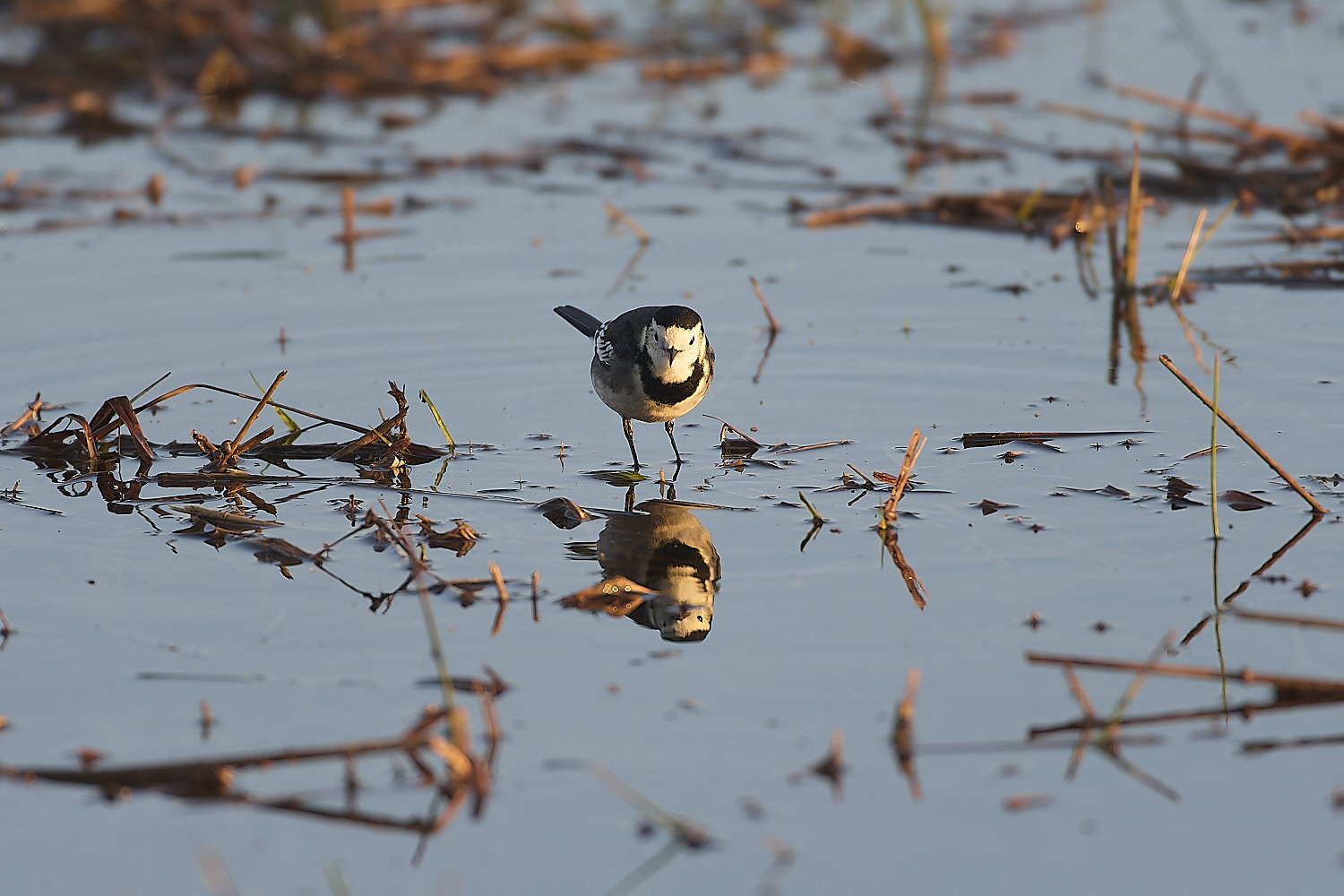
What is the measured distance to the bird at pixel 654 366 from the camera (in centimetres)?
590

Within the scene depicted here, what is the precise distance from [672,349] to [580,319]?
55.5 inches

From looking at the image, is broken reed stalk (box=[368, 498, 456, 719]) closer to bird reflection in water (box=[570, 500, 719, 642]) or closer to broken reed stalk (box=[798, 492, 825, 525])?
bird reflection in water (box=[570, 500, 719, 642])

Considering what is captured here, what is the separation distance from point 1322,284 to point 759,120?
204 inches

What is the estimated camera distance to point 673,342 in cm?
591

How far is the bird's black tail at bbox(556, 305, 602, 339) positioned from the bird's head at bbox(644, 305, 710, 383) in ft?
3.93

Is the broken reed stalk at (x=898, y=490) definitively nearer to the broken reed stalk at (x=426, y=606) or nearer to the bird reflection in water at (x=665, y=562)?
the bird reflection in water at (x=665, y=562)

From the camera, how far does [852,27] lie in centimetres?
1516

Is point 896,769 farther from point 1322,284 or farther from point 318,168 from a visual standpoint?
point 318,168

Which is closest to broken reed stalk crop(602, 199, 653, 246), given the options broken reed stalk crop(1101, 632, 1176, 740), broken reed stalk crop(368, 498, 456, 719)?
broken reed stalk crop(368, 498, 456, 719)

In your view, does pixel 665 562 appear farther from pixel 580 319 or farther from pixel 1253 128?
pixel 1253 128

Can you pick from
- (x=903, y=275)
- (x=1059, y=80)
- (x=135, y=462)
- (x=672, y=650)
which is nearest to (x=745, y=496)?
(x=672, y=650)

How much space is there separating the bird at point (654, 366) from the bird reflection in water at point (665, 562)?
0.50 meters

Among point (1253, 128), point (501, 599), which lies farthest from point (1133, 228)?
point (501, 599)

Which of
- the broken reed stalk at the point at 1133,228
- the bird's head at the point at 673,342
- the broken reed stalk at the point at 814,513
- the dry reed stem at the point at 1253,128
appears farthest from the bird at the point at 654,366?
the dry reed stem at the point at 1253,128
